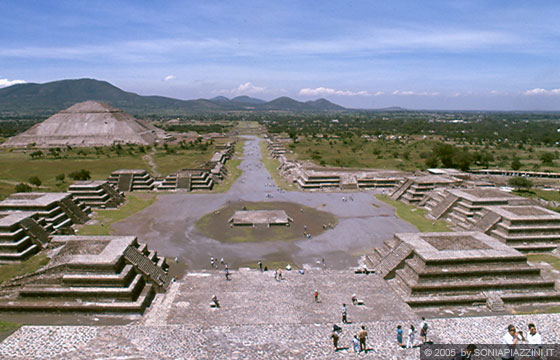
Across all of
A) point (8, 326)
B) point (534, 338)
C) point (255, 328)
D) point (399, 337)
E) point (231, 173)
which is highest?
point (534, 338)

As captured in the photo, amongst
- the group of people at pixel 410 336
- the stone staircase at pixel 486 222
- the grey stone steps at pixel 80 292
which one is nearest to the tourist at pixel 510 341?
the group of people at pixel 410 336

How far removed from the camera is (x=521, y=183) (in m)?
59.8

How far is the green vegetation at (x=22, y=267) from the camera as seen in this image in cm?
2763

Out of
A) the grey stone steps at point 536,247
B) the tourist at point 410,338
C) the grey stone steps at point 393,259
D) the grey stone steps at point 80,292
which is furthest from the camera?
the grey stone steps at point 536,247

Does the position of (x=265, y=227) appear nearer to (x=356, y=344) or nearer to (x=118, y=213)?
(x=118, y=213)

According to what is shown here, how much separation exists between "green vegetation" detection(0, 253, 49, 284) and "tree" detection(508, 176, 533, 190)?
6890cm

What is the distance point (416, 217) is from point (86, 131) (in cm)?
14290

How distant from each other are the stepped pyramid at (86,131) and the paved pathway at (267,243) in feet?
324

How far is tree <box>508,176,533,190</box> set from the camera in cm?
5981

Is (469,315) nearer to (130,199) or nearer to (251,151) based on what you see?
(130,199)

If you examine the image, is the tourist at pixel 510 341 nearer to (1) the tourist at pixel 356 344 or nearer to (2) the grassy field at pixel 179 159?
(1) the tourist at pixel 356 344

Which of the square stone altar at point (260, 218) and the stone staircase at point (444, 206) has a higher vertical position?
the stone staircase at point (444, 206)

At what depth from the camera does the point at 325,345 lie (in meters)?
18.6

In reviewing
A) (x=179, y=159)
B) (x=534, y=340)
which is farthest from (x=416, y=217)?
(x=179, y=159)
